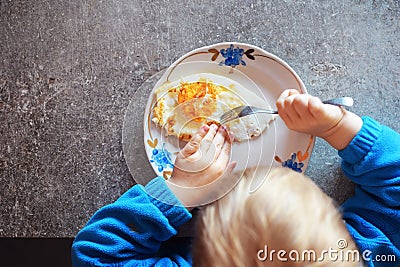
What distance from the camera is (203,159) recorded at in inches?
26.4

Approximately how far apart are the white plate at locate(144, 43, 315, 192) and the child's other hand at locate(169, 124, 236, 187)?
19 millimetres

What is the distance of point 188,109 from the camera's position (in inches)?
27.6

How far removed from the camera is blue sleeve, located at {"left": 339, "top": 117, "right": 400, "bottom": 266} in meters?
0.65

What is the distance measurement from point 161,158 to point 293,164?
18cm

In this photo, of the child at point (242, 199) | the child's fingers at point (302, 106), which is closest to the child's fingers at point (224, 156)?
the child at point (242, 199)

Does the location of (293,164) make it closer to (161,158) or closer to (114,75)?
(161,158)

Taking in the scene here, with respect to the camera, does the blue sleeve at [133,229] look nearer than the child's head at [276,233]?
No

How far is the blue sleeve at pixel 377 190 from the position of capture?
65cm

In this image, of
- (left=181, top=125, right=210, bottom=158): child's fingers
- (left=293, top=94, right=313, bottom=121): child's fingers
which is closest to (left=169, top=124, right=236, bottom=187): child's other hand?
(left=181, top=125, right=210, bottom=158): child's fingers

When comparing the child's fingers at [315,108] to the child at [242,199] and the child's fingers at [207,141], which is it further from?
the child's fingers at [207,141]

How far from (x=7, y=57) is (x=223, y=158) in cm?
36

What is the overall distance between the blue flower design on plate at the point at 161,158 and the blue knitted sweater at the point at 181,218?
30 mm

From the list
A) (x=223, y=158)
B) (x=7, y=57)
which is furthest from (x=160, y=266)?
(x=7, y=57)

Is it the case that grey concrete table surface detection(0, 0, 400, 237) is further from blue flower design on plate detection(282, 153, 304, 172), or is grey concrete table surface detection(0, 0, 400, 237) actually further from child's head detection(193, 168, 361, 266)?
child's head detection(193, 168, 361, 266)
